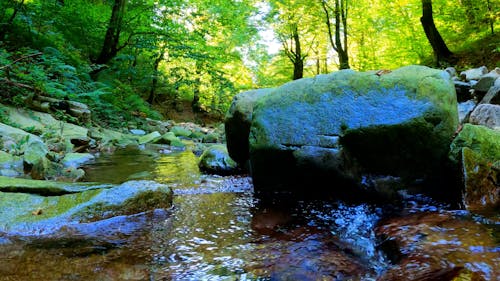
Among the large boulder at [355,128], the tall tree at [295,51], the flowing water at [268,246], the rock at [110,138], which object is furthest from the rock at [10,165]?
the tall tree at [295,51]

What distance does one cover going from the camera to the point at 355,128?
387cm

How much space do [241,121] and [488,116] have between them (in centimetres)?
363

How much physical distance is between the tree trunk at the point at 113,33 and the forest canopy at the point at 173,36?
1.4 inches

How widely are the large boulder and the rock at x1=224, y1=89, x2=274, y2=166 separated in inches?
47.1

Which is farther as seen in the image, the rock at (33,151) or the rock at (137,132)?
the rock at (137,132)

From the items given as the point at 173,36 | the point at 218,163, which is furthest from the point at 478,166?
the point at 173,36

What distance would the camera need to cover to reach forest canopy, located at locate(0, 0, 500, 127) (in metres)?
10.0

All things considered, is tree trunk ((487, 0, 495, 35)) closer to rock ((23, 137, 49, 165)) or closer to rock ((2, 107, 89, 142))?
rock ((2, 107, 89, 142))

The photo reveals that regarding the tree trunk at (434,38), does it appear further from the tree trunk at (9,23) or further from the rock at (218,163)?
the tree trunk at (9,23)

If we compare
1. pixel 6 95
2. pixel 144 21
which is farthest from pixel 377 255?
pixel 144 21

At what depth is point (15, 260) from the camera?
2.51 metres

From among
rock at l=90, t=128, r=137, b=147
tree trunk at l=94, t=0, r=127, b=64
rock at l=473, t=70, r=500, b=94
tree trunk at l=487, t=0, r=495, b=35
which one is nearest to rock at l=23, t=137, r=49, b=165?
rock at l=90, t=128, r=137, b=147

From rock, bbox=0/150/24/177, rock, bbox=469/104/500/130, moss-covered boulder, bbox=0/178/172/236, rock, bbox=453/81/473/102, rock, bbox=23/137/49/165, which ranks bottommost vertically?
moss-covered boulder, bbox=0/178/172/236

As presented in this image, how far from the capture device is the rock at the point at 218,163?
6.34 metres
